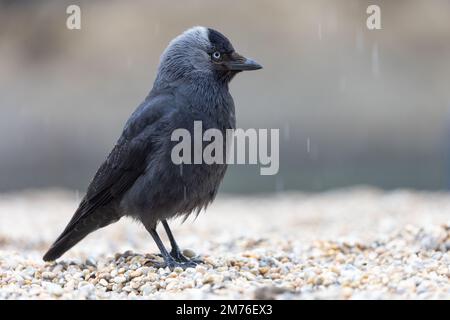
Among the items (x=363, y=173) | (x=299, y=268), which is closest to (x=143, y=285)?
(x=299, y=268)

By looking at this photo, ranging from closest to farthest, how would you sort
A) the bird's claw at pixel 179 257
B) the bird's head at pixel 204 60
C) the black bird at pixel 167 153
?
the black bird at pixel 167 153 → the bird's claw at pixel 179 257 → the bird's head at pixel 204 60

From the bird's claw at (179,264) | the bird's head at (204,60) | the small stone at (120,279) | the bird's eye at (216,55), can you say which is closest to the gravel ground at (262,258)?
the small stone at (120,279)

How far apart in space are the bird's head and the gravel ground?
1.50 m

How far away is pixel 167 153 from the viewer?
19.3ft

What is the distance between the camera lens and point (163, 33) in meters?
19.8

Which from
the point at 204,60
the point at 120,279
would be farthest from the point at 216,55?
the point at 120,279

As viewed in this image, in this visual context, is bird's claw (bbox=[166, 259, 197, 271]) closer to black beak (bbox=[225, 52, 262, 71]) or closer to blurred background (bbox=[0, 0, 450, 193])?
black beak (bbox=[225, 52, 262, 71])

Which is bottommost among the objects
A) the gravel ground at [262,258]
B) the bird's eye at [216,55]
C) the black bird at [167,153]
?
the gravel ground at [262,258]

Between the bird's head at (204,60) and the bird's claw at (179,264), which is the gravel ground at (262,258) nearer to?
the bird's claw at (179,264)

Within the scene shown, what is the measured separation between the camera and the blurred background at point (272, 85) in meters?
15.4

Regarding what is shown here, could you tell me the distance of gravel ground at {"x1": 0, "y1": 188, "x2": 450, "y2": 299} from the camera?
5.04 metres

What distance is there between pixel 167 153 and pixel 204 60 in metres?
1.00

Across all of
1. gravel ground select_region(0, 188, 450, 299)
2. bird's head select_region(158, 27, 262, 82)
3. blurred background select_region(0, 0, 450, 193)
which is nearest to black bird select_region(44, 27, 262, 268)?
bird's head select_region(158, 27, 262, 82)

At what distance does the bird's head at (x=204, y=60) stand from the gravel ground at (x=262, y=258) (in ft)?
4.93
